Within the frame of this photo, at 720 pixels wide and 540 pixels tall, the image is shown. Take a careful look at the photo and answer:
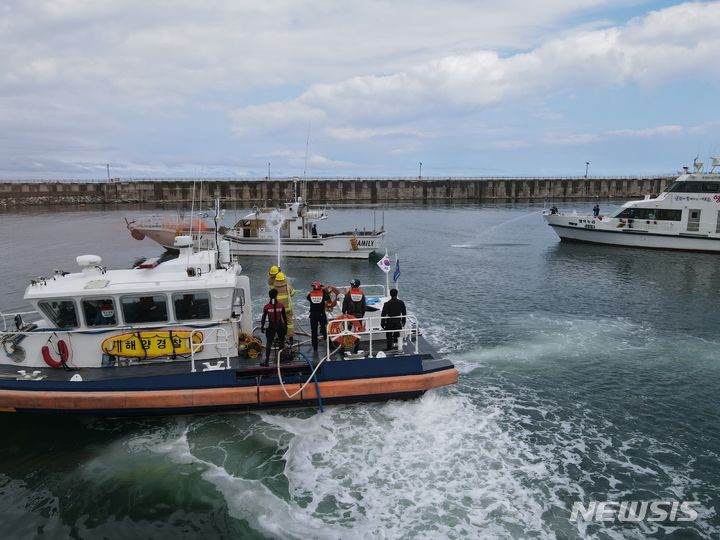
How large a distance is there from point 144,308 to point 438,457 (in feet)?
22.3

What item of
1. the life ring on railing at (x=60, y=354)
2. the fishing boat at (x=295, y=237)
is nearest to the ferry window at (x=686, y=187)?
the fishing boat at (x=295, y=237)

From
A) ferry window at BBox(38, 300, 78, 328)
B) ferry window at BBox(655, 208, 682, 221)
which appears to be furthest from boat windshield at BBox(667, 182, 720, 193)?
ferry window at BBox(38, 300, 78, 328)

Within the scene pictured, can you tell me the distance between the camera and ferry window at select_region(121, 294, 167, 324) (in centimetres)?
1043

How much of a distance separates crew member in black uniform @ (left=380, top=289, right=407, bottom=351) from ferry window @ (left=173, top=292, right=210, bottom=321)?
3925 mm

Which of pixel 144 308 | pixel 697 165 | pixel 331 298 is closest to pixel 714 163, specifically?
pixel 697 165

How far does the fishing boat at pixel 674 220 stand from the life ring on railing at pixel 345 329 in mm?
33831

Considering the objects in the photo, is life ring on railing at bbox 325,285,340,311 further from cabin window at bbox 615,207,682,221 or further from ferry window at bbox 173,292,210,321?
cabin window at bbox 615,207,682,221

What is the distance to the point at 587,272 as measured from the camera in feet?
94.3

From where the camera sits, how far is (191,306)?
1073 cm

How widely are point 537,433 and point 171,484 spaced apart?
283 inches

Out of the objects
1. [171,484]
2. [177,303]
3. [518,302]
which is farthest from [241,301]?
[518,302]

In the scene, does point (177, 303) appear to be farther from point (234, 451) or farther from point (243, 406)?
point (234, 451)

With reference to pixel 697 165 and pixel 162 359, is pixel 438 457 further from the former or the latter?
pixel 697 165

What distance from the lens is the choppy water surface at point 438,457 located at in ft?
25.7
